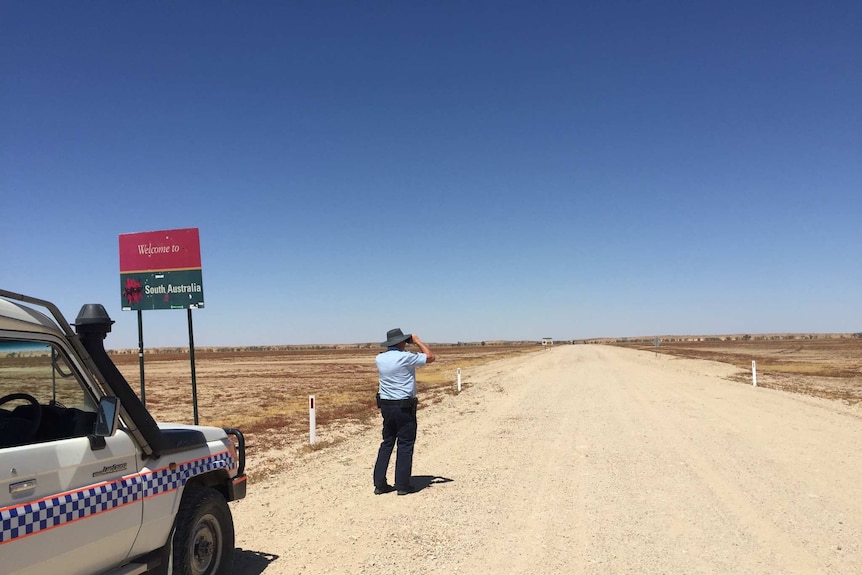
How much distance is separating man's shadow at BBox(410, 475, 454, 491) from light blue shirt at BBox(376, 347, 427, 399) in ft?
4.77

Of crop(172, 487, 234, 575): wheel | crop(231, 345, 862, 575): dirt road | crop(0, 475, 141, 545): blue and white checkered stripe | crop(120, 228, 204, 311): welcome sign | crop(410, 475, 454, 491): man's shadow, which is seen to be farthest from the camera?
crop(120, 228, 204, 311): welcome sign

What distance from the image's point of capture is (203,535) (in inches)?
182

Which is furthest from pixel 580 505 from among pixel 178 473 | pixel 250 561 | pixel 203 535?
pixel 178 473

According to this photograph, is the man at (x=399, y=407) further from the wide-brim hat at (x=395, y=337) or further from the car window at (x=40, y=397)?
the car window at (x=40, y=397)

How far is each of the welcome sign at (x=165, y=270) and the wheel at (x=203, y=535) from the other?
6895 mm

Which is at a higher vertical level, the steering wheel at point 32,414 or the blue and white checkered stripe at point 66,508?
the steering wheel at point 32,414

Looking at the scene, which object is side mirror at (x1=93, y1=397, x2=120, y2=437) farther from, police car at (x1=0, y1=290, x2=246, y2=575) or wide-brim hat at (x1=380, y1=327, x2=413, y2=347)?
wide-brim hat at (x1=380, y1=327, x2=413, y2=347)

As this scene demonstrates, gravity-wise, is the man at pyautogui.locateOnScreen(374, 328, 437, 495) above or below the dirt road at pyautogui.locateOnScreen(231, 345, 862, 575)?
above

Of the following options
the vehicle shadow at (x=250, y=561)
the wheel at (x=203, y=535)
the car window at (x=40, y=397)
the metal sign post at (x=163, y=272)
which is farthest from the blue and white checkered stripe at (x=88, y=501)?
the metal sign post at (x=163, y=272)

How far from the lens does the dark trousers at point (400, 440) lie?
25.0 ft

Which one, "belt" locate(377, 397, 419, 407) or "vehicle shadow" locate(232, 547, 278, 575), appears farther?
"belt" locate(377, 397, 419, 407)

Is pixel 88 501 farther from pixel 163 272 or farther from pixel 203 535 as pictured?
pixel 163 272

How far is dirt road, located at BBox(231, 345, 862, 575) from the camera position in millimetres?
5281

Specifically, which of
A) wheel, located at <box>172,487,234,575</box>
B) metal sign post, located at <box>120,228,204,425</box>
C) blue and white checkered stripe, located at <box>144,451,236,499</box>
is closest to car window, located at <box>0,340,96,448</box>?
blue and white checkered stripe, located at <box>144,451,236,499</box>
